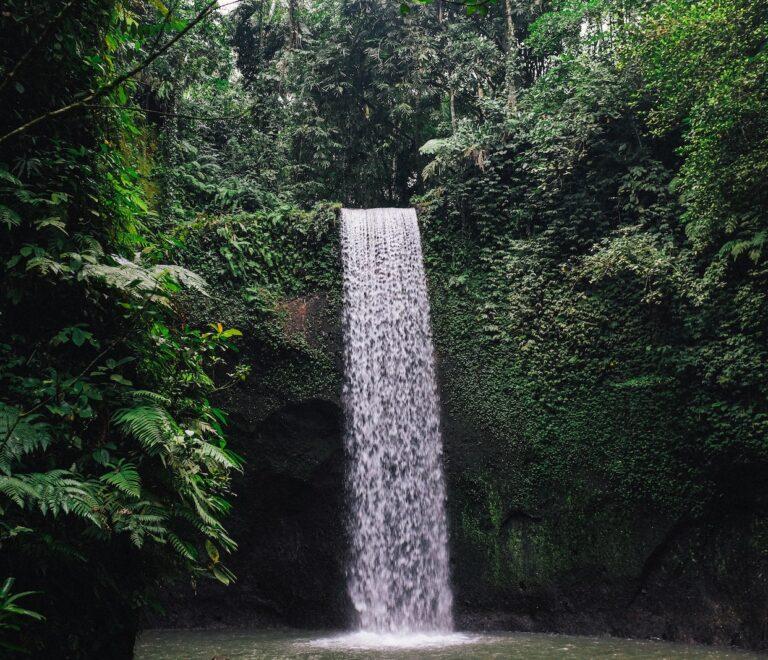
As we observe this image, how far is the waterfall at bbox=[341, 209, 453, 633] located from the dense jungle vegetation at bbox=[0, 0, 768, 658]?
1.45 feet

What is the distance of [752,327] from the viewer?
26.3 feet

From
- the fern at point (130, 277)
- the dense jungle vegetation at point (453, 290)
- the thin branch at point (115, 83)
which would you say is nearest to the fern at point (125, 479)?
the dense jungle vegetation at point (453, 290)

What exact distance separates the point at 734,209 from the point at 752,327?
1.67m

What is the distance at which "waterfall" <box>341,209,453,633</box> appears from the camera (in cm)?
884

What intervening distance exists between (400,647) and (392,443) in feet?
10.1

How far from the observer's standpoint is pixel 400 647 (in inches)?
288

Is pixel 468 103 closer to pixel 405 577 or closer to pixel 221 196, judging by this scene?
pixel 221 196

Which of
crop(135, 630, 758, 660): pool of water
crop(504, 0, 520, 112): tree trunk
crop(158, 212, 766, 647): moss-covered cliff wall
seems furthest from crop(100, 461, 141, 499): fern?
crop(504, 0, 520, 112): tree trunk

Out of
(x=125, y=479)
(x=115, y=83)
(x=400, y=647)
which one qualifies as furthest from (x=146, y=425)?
(x=400, y=647)

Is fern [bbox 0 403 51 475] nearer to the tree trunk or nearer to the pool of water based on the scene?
the pool of water

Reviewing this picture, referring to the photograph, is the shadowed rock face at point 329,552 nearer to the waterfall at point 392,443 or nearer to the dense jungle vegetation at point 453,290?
the dense jungle vegetation at point 453,290

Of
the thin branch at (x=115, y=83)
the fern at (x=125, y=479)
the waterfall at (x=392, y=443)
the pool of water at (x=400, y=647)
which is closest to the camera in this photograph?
the thin branch at (x=115, y=83)

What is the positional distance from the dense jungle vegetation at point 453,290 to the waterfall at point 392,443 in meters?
0.44

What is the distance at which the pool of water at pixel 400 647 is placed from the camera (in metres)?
6.88
